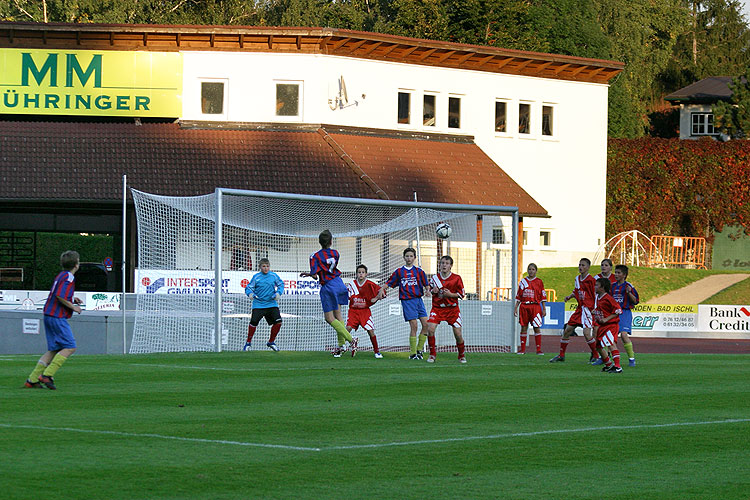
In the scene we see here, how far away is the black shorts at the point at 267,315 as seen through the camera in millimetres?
21266

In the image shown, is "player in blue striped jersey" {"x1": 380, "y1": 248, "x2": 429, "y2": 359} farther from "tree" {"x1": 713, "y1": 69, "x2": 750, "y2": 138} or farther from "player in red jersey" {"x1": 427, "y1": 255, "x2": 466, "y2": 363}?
"tree" {"x1": 713, "y1": 69, "x2": 750, "y2": 138}

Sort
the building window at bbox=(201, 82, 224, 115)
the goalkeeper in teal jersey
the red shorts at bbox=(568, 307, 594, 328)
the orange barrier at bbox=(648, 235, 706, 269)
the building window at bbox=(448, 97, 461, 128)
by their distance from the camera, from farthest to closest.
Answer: the orange barrier at bbox=(648, 235, 706, 269) → the building window at bbox=(448, 97, 461, 128) → the building window at bbox=(201, 82, 224, 115) → the goalkeeper in teal jersey → the red shorts at bbox=(568, 307, 594, 328)

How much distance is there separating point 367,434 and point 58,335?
14.8 ft

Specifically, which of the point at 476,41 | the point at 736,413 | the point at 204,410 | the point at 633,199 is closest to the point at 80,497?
the point at 204,410

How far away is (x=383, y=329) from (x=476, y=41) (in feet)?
103

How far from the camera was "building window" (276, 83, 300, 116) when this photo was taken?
121 feet

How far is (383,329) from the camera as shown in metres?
24.0

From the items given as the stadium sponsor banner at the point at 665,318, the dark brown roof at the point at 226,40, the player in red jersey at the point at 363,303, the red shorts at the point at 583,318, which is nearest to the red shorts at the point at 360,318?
the player in red jersey at the point at 363,303

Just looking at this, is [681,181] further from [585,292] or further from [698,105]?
[585,292]

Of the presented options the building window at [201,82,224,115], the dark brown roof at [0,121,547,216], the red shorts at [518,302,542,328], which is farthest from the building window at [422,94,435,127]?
the red shorts at [518,302,542,328]

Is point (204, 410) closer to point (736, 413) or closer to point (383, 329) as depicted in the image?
point (736, 413)

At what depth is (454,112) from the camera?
→ 131 ft

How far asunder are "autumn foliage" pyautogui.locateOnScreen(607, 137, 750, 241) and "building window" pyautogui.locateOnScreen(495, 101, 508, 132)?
8669 mm

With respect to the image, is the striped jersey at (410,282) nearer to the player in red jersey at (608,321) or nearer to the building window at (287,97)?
the player in red jersey at (608,321)
